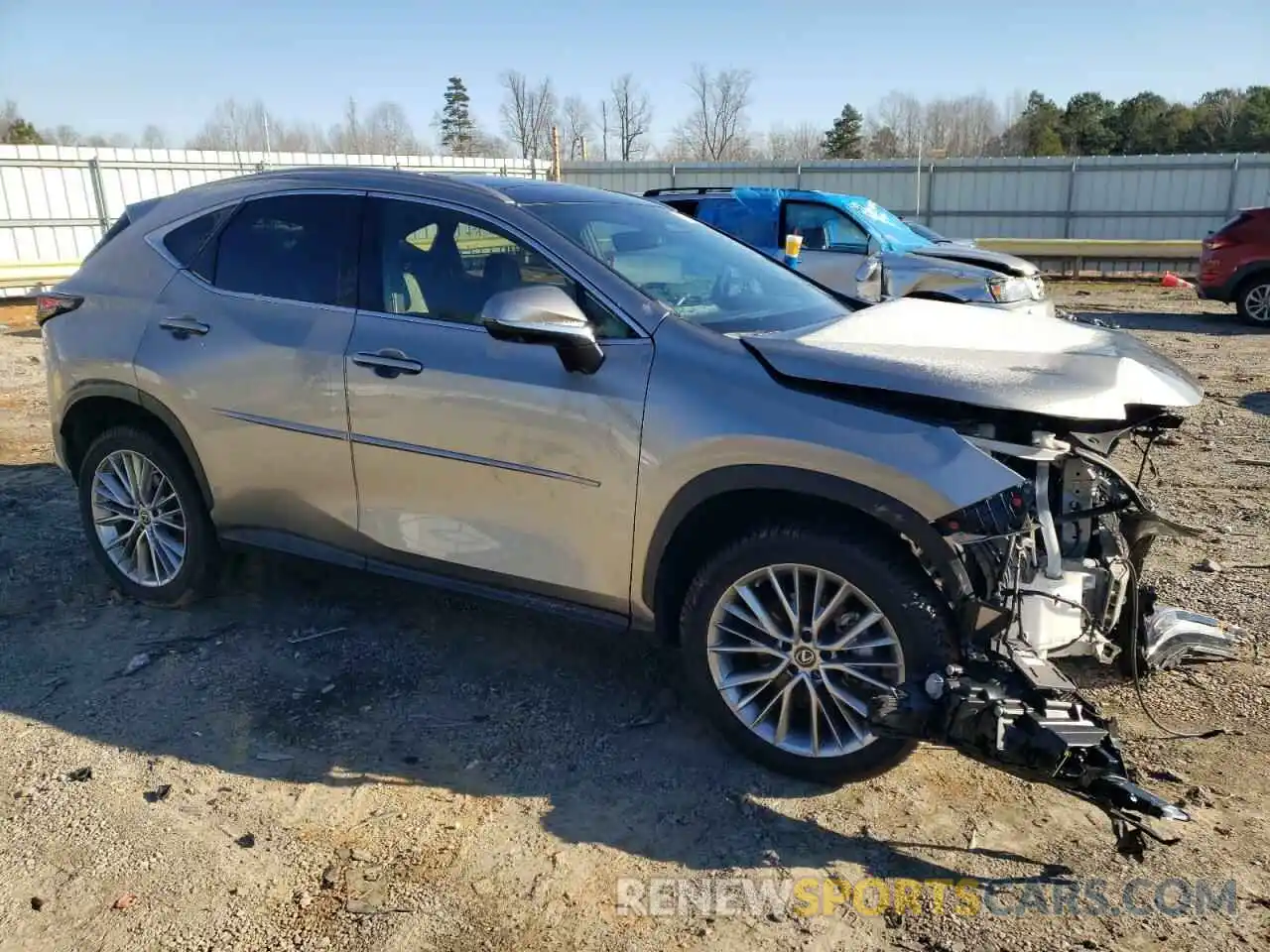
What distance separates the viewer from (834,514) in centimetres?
314

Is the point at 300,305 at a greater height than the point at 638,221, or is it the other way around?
the point at 638,221

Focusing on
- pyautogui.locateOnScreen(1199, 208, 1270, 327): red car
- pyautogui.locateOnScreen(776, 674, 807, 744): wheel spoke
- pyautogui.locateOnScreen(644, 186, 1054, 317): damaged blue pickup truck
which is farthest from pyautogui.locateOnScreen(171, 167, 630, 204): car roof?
pyautogui.locateOnScreen(1199, 208, 1270, 327): red car

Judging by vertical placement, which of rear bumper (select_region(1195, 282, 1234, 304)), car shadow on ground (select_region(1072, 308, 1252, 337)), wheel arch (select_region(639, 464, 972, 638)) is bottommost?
car shadow on ground (select_region(1072, 308, 1252, 337))

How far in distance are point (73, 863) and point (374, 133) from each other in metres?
58.9

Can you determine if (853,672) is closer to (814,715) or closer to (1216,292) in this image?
(814,715)

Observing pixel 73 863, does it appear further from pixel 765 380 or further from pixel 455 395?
pixel 765 380

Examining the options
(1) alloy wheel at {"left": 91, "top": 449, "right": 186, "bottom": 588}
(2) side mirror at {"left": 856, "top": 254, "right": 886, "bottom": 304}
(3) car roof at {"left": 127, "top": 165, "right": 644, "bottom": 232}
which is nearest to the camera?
(3) car roof at {"left": 127, "top": 165, "right": 644, "bottom": 232}

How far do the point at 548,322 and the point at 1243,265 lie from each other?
13832 millimetres

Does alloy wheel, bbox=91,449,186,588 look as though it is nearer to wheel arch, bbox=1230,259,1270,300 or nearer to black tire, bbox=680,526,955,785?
black tire, bbox=680,526,955,785

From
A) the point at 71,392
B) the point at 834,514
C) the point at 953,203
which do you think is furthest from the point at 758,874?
the point at 953,203

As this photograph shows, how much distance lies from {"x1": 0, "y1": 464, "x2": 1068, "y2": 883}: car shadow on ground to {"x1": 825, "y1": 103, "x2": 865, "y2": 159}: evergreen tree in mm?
53516

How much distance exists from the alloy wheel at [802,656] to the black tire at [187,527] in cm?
255

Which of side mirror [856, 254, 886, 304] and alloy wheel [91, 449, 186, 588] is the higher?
side mirror [856, 254, 886, 304]

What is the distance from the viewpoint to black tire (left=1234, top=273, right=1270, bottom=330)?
539 inches
